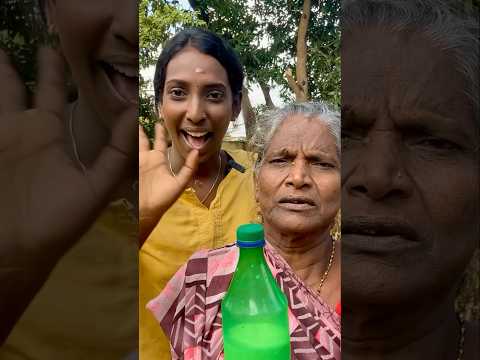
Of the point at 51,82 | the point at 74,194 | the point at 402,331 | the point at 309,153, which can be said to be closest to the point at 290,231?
the point at 309,153

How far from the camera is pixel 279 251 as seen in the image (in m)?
0.93

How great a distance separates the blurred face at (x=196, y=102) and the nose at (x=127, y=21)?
0.12 m

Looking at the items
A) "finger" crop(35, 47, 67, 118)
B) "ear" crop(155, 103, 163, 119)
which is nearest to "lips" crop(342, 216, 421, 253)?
"ear" crop(155, 103, 163, 119)

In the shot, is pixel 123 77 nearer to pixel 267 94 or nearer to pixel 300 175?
pixel 267 94

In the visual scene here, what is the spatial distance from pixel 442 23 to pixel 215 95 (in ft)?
1.59

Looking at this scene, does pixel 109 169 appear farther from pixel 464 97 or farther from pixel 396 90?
pixel 464 97

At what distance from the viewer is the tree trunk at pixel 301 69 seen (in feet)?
2.95

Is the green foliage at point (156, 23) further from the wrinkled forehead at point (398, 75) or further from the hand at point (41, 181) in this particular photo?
the wrinkled forehead at point (398, 75)

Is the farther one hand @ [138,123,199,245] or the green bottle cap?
hand @ [138,123,199,245]

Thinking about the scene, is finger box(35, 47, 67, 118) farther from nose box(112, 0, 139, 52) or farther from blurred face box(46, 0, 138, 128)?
nose box(112, 0, 139, 52)

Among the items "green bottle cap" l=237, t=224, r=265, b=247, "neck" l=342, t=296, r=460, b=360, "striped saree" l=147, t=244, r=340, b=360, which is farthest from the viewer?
"neck" l=342, t=296, r=460, b=360

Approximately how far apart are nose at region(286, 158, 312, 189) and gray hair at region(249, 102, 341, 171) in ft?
0.23

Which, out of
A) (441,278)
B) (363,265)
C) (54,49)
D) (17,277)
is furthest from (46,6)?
(441,278)

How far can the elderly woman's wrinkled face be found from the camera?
880 millimetres
